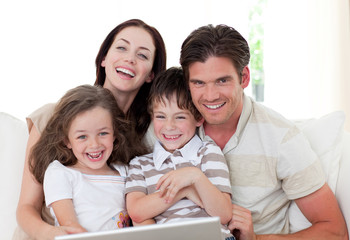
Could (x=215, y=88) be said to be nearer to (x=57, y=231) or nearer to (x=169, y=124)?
(x=169, y=124)

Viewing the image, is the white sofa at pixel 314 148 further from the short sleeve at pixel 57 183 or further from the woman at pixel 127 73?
the short sleeve at pixel 57 183

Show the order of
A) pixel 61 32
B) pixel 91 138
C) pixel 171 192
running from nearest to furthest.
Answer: pixel 171 192
pixel 91 138
pixel 61 32

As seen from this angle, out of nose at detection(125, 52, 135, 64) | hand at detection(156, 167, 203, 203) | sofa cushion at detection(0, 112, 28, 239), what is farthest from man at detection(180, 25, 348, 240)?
sofa cushion at detection(0, 112, 28, 239)

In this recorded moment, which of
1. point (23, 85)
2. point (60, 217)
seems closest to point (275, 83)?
point (23, 85)

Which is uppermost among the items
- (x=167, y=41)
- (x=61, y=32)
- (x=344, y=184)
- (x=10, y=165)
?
(x=61, y=32)

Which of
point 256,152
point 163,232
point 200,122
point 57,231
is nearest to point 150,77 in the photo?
point 200,122

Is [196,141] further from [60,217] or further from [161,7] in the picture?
Result: [161,7]

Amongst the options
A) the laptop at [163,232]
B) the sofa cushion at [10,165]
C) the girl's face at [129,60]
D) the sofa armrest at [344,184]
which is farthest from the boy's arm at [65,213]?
the sofa armrest at [344,184]

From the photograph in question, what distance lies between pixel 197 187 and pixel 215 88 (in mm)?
418

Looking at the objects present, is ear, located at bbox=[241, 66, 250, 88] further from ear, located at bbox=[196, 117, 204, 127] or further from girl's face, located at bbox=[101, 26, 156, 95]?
girl's face, located at bbox=[101, 26, 156, 95]

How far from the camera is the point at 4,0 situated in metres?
3.93

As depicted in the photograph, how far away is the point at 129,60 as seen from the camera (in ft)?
6.82

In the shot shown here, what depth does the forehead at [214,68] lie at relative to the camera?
1.73 meters

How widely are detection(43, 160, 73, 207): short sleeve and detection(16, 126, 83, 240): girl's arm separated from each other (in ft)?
0.30
